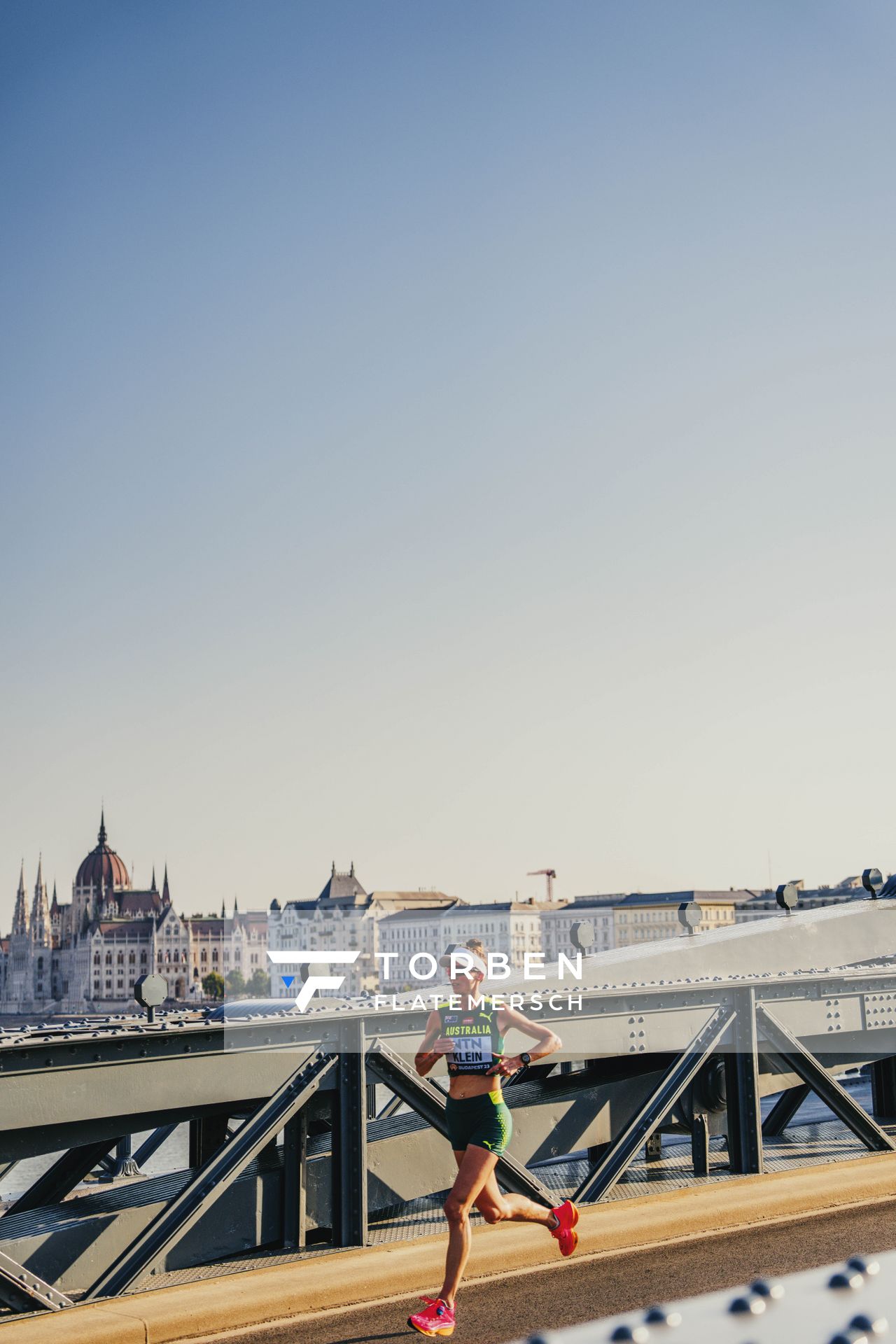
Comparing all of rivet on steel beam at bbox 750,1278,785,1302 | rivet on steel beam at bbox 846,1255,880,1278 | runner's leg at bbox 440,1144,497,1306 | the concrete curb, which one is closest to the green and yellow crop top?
runner's leg at bbox 440,1144,497,1306

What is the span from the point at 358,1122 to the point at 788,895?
20.8ft

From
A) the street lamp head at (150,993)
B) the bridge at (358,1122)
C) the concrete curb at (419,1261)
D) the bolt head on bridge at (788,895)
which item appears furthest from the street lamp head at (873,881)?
the street lamp head at (150,993)

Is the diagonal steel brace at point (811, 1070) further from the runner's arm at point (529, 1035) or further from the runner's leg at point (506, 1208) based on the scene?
the runner's arm at point (529, 1035)

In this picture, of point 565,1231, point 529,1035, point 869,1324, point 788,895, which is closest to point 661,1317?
point 565,1231

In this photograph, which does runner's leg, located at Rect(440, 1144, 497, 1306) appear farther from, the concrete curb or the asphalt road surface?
the concrete curb

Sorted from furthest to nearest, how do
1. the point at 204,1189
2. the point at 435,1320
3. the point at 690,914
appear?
the point at 690,914, the point at 204,1189, the point at 435,1320

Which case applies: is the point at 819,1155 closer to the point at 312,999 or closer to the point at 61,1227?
the point at 312,999

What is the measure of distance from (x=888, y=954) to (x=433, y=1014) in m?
7.80

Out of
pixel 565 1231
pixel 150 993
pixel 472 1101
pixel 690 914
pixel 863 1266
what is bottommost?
pixel 863 1266

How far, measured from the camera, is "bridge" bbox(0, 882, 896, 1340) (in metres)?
7.29

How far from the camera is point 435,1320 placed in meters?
6.43

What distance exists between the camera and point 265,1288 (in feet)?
23.4

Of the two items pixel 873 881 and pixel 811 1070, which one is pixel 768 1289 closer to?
pixel 811 1070

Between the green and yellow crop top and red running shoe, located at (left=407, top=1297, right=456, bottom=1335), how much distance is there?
112 centimetres
